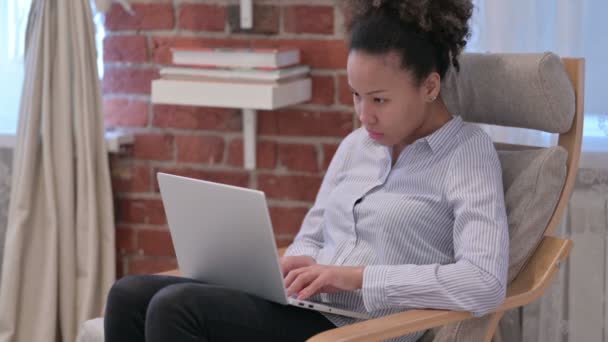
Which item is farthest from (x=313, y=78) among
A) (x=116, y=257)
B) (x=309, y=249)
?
(x=116, y=257)

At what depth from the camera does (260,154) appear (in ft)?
7.86

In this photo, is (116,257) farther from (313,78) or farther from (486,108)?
(486,108)

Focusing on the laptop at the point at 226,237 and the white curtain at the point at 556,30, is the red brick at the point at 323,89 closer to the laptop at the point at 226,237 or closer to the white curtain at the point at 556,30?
the white curtain at the point at 556,30

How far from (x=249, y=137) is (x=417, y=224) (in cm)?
76

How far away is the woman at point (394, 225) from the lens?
5.14ft

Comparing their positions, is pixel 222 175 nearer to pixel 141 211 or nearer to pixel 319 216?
pixel 141 211

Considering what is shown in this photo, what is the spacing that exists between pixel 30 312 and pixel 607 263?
4.75ft

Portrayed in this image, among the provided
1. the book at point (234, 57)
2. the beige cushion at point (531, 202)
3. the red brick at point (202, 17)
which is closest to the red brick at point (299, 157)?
the book at point (234, 57)

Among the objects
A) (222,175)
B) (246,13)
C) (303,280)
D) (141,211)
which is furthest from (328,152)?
(303,280)

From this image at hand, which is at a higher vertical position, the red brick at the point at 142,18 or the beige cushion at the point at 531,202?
the red brick at the point at 142,18

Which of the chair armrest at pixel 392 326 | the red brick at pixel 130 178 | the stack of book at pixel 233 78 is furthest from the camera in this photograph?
the red brick at pixel 130 178

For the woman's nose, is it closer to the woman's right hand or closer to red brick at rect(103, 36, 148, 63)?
the woman's right hand

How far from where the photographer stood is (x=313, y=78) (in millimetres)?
2314

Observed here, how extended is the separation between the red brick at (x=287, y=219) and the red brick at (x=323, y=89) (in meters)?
0.28
